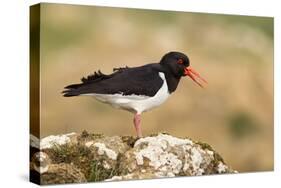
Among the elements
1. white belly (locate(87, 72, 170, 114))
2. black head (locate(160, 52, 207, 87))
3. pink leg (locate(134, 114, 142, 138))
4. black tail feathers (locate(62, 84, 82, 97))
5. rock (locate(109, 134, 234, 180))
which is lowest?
rock (locate(109, 134, 234, 180))

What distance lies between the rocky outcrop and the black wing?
14.0 inches

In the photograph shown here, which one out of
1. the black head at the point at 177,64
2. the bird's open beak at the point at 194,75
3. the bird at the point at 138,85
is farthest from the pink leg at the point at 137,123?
the bird's open beak at the point at 194,75

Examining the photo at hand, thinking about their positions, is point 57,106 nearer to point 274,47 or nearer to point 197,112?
point 197,112

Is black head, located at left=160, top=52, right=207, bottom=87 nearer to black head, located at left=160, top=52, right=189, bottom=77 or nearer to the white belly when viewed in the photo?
black head, located at left=160, top=52, right=189, bottom=77

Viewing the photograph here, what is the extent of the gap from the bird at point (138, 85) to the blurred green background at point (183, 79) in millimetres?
53

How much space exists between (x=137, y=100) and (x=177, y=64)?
1.60 feet

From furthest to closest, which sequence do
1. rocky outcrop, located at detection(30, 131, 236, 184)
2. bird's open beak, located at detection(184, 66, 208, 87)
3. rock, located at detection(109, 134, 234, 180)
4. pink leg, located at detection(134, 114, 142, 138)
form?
1. bird's open beak, located at detection(184, 66, 208, 87)
2. pink leg, located at detection(134, 114, 142, 138)
3. rock, located at detection(109, 134, 234, 180)
4. rocky outcrop, located at detection(30, 131, 236, 184)

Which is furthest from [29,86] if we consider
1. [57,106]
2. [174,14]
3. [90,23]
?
[174,14]

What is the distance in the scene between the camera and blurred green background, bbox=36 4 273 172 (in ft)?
19.3

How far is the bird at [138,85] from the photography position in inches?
237

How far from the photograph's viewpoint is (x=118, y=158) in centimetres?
609

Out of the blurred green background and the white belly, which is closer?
the blurred green background

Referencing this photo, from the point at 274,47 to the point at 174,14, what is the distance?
3.64ft

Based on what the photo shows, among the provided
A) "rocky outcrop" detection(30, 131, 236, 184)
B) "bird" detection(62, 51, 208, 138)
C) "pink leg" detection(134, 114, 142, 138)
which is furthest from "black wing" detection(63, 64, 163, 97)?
"rocky outcrop" detection(30, 131, 236, 184)
